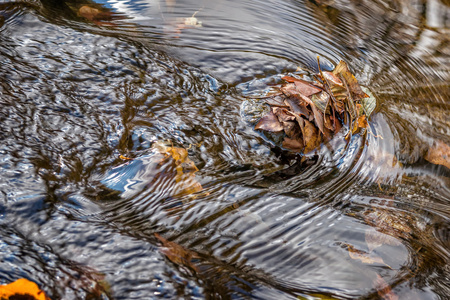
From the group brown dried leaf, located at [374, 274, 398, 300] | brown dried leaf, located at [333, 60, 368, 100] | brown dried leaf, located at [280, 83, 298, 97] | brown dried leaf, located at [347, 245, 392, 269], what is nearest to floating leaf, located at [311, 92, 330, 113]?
brown dried leaf, located at [280, 83, 298, 97]

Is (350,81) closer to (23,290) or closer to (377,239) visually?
(377,239)

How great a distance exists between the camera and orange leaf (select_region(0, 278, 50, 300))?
133 centimetres

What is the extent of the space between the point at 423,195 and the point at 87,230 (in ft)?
6.26

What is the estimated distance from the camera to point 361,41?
3.48 meters

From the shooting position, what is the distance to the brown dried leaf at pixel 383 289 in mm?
1686

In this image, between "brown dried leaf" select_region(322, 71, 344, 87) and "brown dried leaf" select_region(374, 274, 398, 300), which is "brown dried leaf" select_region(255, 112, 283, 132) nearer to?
"brown dried leaf" select_region(322, 71, 344, 87)

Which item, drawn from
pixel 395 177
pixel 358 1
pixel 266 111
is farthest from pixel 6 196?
pixel 358 1

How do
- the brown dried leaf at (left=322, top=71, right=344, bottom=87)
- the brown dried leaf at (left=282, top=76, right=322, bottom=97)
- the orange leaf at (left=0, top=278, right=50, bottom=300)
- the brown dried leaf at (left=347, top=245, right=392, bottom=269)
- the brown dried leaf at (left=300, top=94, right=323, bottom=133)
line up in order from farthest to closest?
the brown dried leaf at (left=322, top=71, right=344, bottom=87) < the brown dried leaf at (left=282, top=76, right=322, bottom=97) < the brown dried leaf at (left=300, top=94, right=323, bottom=133) < the brown dried leaf at (left=347, top=245, right=392, bottom=269) < the orange leaf at (left=0, top=278, right=50, bottom=300)

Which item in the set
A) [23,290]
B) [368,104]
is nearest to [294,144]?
[368,104]

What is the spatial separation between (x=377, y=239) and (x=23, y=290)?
5.22ft

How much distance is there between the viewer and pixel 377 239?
1.88 m

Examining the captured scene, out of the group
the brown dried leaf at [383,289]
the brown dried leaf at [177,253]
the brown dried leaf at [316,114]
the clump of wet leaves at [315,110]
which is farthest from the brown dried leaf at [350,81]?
the brown dried leaf at [177,253]

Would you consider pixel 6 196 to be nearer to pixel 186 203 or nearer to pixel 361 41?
pixel 186 203

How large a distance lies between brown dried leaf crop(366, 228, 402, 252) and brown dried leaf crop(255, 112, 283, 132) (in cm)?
80
